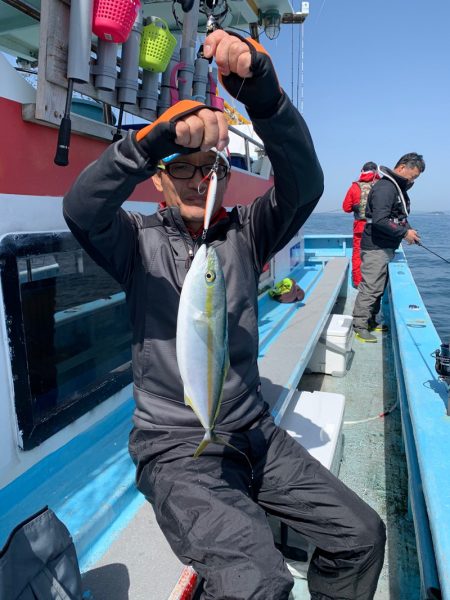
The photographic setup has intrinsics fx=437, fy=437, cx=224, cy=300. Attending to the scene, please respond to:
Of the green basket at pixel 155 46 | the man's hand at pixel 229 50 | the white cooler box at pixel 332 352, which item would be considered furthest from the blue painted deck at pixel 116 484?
the green basket at pixel 155 46

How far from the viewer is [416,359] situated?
13.8 ft

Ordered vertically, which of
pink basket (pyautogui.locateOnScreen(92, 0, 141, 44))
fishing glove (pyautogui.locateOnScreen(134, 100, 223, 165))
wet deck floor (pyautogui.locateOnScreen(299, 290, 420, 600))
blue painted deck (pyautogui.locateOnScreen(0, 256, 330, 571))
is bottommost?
wet deck floor (pyautogui.locateOnScreen(299, 290, 420, 600))

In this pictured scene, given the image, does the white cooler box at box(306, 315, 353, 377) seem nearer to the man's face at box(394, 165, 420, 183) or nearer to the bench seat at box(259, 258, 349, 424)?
the bench seat at box(259, 258, 349, 424)

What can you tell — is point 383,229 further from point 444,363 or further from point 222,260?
point 222,260

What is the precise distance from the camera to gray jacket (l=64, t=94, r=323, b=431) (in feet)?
6.49

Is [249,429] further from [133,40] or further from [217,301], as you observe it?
[133,40]

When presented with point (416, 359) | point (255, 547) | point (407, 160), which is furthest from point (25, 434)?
point (407, 160)

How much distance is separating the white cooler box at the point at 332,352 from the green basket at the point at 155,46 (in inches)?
152

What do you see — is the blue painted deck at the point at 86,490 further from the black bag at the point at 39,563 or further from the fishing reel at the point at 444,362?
the fishing reel at the point at 444,362

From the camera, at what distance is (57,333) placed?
2.84m

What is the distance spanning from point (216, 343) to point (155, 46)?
2.37m

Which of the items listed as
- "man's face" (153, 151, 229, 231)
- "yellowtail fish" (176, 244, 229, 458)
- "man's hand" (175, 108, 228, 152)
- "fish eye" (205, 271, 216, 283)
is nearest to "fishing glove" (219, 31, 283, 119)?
"man's hand" (175, 108, 228, 152)

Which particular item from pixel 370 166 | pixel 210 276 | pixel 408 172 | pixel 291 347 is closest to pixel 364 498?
pixel 291 347

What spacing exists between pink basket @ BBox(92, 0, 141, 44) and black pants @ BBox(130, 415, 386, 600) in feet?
7.38
